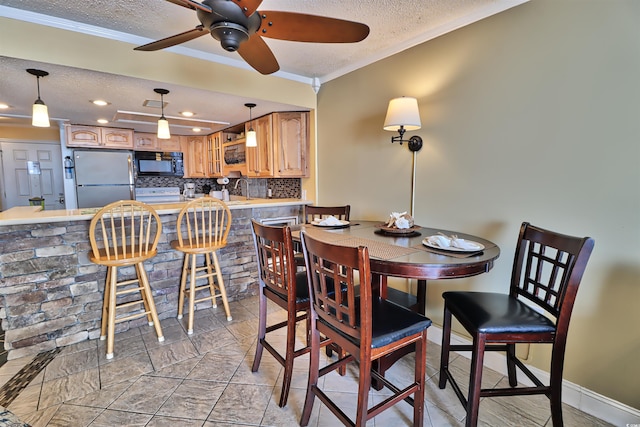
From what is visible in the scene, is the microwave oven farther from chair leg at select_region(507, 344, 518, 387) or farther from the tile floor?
chair leg at select_region(507, 344, 518, 387)

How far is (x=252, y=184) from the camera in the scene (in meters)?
4.82

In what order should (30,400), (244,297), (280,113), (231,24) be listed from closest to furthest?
1. (231,24)
2. (30,400)
3. (244,297)
4. (280,113)

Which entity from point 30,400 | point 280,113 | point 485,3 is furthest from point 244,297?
point 485,3

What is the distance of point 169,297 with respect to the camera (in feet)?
9.09

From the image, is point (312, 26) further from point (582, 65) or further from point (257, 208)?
point (257, 208)

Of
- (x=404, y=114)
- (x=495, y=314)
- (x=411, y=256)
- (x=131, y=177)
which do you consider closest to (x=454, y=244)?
(x=411, y=256)

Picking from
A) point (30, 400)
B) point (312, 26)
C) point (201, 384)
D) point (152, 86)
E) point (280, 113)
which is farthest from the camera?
point (280, 113)

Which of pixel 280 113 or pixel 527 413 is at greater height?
pixel 280 113

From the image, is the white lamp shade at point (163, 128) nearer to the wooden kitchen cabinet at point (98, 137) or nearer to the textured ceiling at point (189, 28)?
the textured ceiling at point (189, 28)

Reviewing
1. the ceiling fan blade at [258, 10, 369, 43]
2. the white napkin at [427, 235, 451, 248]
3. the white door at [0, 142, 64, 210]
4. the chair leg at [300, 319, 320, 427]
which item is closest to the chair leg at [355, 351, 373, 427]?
the chair leg at [300, 319, 320, 427]

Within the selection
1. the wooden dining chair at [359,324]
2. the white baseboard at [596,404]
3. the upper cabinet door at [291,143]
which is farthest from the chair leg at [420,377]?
the upper cabinet door at [291,143]

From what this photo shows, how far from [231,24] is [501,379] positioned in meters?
2.51

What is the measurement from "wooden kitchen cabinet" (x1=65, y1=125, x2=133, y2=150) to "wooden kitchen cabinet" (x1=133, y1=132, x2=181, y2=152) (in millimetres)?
139

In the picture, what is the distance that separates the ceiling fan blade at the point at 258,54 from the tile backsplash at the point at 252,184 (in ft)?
6.65
